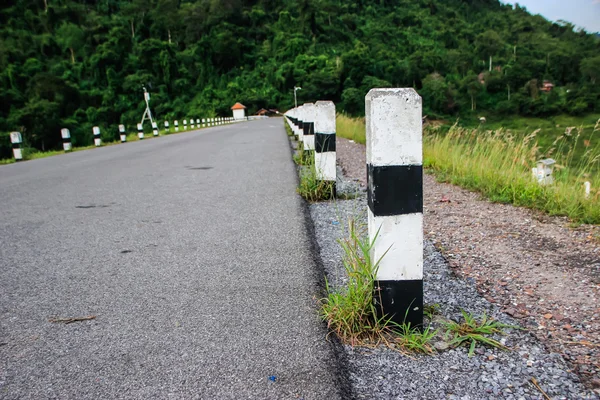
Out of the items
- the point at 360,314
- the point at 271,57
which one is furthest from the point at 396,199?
the point at 271,57

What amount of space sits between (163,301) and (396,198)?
137 centimetres

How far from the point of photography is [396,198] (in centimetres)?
202

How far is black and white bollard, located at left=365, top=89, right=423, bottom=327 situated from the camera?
6.51ft

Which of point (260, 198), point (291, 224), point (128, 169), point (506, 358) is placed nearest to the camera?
point (506, 358)

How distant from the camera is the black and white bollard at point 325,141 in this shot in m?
4.88

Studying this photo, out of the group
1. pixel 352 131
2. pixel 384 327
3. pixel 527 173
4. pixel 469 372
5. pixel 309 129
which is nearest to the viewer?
pixel 469 372

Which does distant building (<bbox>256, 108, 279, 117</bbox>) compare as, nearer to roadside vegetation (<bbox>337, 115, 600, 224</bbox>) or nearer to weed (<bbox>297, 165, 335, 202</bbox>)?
roadside vegetation (<bbox>337, 115, 600, 224</bbox>)

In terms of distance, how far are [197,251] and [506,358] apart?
86.1 inches

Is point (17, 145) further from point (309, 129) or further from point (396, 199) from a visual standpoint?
point (396, 199)

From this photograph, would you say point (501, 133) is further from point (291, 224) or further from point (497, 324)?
point (497, 324)

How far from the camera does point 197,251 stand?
3.38m

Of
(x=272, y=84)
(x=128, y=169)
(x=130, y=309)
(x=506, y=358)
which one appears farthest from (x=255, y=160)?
(x=272, y=84)

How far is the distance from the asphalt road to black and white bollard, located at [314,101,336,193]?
0.49m

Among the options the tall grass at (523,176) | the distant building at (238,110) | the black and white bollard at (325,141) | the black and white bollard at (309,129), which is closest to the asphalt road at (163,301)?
the black and white bollard at (325,141)
